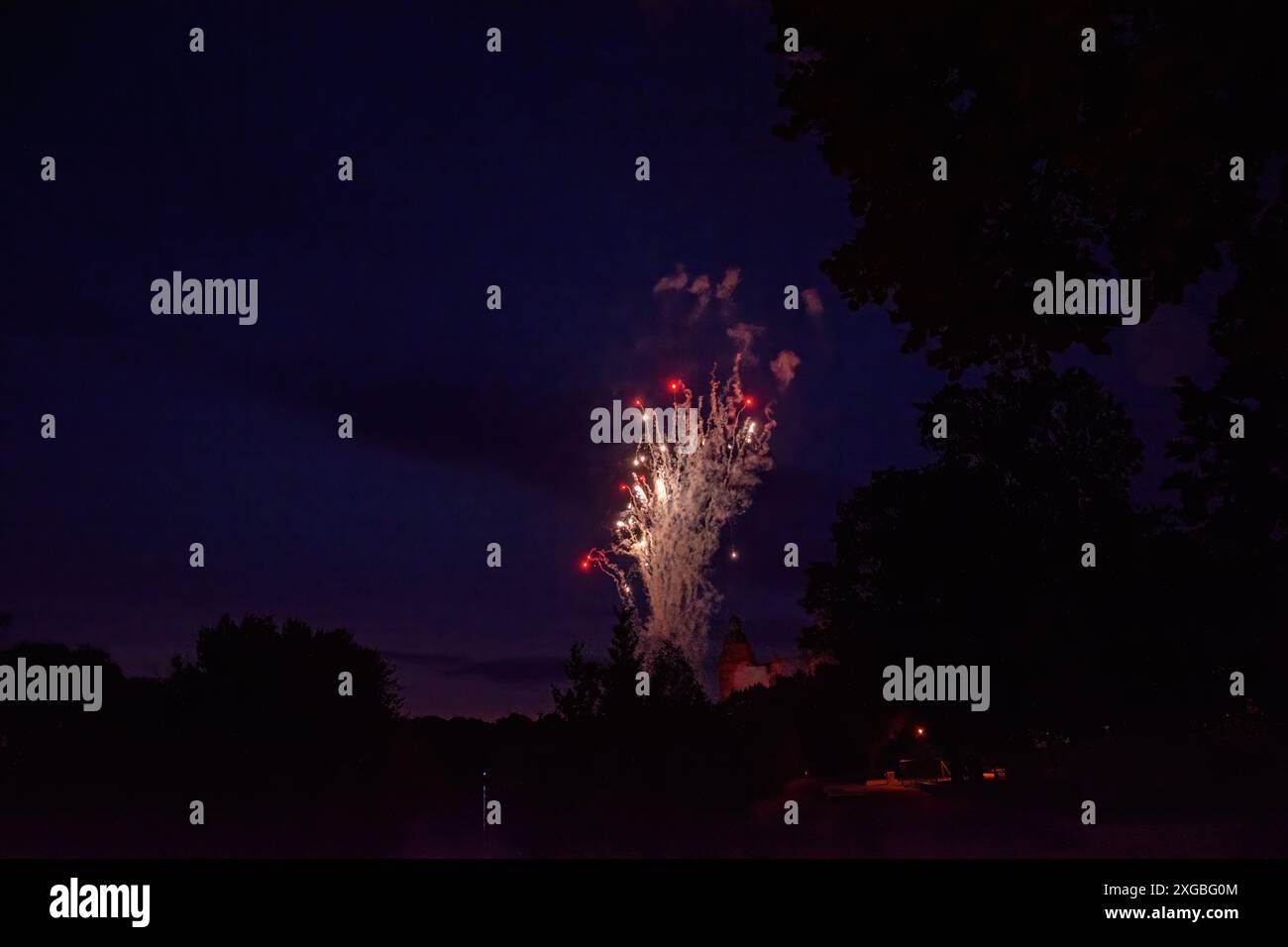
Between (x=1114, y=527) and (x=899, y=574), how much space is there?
29.8 feet

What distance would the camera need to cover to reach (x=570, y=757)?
52.6 m

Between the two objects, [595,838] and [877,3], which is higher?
[877,3]

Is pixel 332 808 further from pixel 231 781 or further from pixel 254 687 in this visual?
pixel 254 687

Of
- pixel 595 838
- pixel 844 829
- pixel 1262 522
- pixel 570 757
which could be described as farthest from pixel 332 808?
pixel 1262 522

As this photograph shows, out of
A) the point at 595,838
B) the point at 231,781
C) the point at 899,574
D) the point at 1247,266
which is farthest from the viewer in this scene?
the point at 231,781
